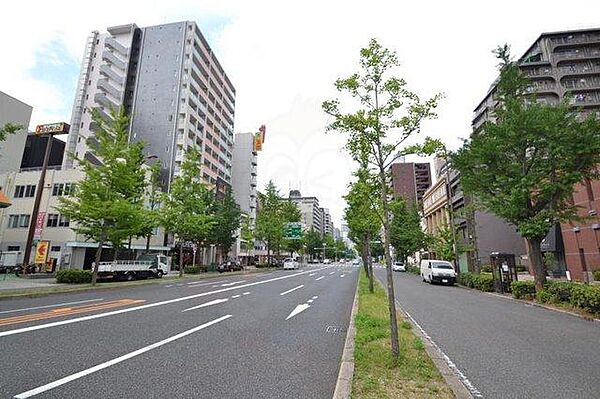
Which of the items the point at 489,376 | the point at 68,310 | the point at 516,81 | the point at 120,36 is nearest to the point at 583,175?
the point at 516,81

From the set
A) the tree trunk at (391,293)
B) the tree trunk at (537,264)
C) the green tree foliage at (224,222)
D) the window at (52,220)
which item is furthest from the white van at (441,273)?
the window at (52,220)

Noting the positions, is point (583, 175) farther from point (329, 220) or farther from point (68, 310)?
point (329, 220)

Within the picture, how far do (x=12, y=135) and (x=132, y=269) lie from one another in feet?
95.0

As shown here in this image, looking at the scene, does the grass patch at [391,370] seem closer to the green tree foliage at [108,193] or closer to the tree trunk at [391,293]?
the tree trunk at [391,293]

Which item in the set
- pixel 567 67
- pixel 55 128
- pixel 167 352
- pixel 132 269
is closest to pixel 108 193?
pixel 132 269

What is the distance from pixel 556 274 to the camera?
2962 centimetres

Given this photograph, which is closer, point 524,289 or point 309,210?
point 524,289

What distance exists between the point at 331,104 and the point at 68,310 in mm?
10256

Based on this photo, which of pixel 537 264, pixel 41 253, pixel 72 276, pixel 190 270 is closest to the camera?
pixel 537 264

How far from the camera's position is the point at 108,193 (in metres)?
18.9

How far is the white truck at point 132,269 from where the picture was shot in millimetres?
22500

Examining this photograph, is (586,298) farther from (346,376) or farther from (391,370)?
(346,376)

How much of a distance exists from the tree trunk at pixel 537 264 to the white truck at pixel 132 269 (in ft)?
82.6

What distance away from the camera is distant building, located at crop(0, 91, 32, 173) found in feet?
125
